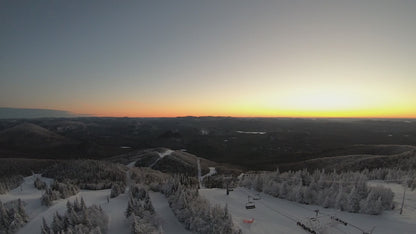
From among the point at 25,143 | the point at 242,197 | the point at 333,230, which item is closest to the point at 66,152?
the point at 25,143

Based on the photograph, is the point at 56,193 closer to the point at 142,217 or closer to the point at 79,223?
the point at 79,223

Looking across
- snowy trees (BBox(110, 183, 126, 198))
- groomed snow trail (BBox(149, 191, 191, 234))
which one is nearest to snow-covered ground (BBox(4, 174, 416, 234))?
groomed snow trail (BBox(149, 191, 191, 234))

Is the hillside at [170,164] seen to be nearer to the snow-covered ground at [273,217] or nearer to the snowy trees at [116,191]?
the snowy trees at [116,191]

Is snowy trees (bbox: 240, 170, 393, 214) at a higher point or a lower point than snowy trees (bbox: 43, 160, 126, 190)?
higher

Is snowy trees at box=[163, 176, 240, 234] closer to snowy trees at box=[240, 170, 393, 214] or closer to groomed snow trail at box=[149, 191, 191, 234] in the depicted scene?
groomed snow trail at box=[149, 191, 191, 234]

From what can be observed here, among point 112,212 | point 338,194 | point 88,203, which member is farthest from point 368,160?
point 88,203

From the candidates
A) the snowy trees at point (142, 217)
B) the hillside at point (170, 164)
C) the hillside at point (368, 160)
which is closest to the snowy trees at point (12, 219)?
the snowy trees at point (142, 217)
